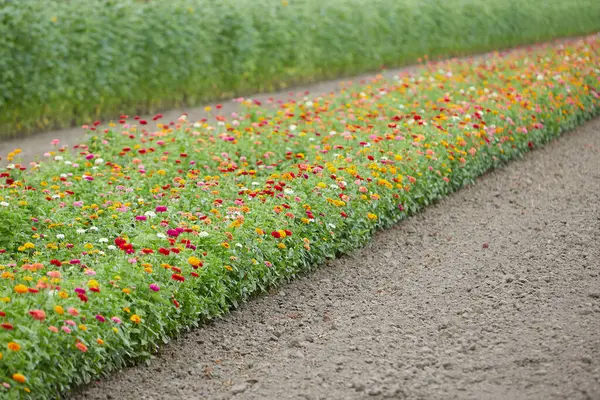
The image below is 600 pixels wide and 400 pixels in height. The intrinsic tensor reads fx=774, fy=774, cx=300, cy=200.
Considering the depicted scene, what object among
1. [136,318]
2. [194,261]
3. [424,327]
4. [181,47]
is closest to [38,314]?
[136,318]

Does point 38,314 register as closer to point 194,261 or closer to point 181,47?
point 194,261

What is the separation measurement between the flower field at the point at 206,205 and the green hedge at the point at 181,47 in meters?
2.82

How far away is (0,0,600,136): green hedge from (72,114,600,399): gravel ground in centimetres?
539

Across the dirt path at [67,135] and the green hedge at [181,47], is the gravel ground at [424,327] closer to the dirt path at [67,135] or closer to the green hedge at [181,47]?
the dirt path at [67,135]

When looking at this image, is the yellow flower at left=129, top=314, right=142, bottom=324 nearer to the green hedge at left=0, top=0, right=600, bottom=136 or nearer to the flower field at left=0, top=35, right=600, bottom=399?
the flower field at left=0, top=35, right=600, bottom=399

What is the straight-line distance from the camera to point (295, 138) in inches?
275

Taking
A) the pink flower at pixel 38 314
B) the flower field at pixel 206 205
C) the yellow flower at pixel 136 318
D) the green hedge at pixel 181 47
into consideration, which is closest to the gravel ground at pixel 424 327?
the flower field at pixel 206 205

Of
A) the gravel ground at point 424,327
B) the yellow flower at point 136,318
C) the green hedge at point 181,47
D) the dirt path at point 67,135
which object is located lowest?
the gravel ground at point 424,327

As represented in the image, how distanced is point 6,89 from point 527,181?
596 cm

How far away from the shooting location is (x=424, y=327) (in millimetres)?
4371

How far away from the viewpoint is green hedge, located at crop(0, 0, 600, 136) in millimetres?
9312

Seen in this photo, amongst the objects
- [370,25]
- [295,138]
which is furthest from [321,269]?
[370,25]

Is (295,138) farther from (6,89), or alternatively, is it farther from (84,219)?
(6,89)

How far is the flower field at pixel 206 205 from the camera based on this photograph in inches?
147
